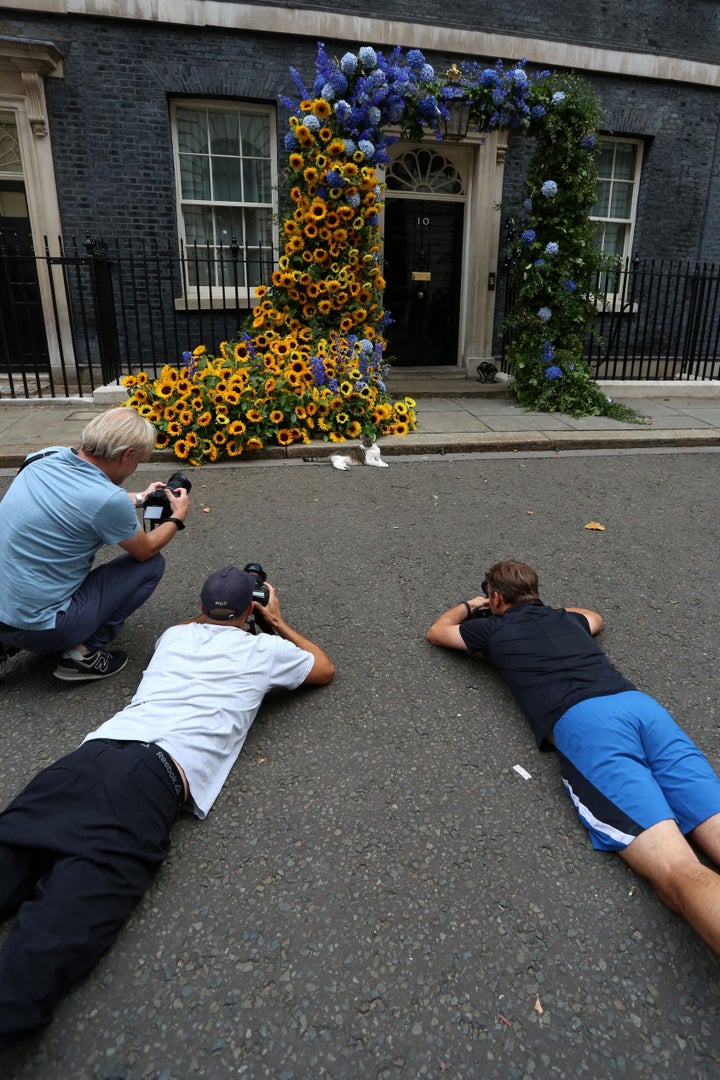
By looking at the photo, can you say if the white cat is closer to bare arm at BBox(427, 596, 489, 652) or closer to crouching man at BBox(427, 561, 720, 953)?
bare arm at BBox(427, 596, 489, 652)

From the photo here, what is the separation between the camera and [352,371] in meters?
7.14

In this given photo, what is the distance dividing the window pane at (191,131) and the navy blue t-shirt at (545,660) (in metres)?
9.33

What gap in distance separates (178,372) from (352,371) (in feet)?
5.82

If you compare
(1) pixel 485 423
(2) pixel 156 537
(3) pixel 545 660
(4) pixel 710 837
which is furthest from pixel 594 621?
(1) pixel 485 423

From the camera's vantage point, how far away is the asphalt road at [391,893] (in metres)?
1.61

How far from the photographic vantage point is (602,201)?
11336 millimetres

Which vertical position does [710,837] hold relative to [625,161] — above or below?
below

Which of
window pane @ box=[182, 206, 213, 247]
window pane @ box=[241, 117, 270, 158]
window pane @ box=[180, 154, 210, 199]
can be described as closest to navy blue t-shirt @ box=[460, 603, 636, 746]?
window pane @ box=[182, 206, 213, 247]

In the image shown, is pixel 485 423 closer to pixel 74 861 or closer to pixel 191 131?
pixel 191 131

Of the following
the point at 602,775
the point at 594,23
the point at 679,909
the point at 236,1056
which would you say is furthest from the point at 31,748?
the point at 594,23

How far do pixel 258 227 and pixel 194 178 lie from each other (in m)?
1.09

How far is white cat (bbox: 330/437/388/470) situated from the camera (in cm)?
644

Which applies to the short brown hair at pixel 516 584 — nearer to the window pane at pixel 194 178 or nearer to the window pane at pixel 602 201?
the window pane at pixel 194 178

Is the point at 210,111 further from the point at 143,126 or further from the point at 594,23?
the point at 594,23
